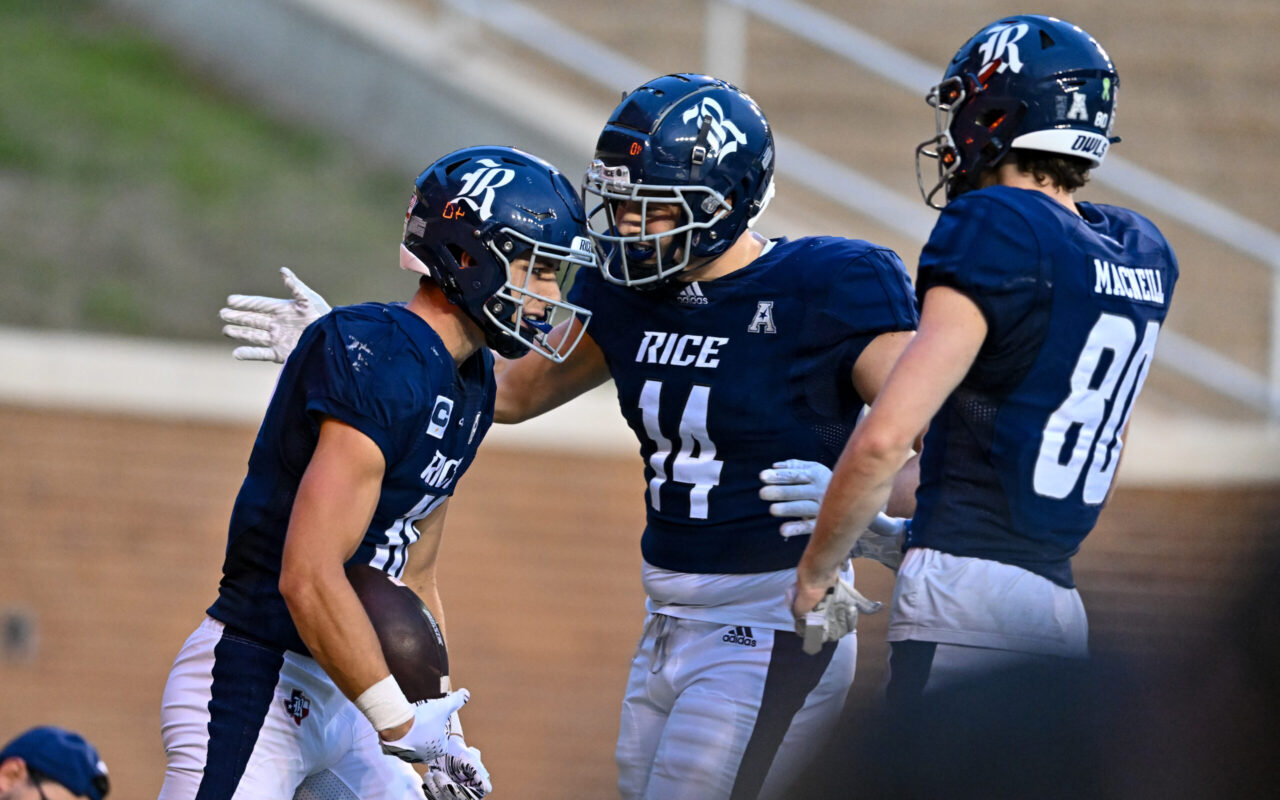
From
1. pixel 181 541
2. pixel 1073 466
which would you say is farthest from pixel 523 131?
pixel 1073 466

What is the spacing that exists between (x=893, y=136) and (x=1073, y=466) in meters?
7.24

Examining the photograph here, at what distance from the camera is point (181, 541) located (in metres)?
7.75

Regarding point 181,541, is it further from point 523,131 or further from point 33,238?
point 523,131

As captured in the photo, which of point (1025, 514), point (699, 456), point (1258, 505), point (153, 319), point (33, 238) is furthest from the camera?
point (33, 238)

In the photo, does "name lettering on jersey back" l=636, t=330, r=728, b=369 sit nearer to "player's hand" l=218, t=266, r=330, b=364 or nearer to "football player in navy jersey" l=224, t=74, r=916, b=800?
"football player in navy jersey" l=224, t=74, r=916, b=800

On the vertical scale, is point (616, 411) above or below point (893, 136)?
below

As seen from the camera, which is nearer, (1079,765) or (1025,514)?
(1079,765)

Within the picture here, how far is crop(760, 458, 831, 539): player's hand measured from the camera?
3.41 meters

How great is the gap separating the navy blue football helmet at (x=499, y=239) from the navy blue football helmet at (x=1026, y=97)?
96 cm

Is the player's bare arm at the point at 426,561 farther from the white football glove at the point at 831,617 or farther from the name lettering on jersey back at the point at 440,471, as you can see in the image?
the white football glove at the point at 831,617

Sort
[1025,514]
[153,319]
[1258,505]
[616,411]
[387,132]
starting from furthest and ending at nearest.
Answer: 1. [387,132]
2. [153,319]
3. [616,411]
4. [1025,514]
5. [1258,505]

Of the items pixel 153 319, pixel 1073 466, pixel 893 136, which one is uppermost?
pixel 893 136

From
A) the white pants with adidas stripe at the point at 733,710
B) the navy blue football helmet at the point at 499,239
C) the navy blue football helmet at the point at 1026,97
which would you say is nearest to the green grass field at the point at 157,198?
the navy blue football helmet at the point at 499,239

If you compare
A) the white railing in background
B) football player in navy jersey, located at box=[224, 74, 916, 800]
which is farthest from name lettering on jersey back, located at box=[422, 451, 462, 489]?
the white railing in background
